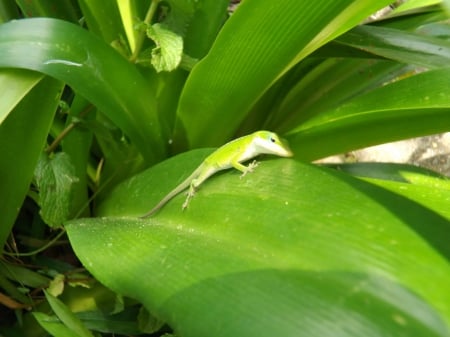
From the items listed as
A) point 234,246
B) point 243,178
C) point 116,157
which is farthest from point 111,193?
point 234,246

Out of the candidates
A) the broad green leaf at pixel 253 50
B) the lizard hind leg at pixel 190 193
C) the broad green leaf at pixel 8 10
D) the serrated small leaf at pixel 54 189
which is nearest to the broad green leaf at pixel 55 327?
the serrated small leaf at pixel 54 189

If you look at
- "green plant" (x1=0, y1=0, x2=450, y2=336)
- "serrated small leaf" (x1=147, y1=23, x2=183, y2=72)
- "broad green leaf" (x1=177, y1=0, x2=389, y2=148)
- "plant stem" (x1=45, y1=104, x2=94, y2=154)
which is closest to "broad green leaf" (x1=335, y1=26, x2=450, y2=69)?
"green plant" (x1=0, y1=0, x2=450, y2=336)

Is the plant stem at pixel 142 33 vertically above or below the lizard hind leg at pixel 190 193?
above

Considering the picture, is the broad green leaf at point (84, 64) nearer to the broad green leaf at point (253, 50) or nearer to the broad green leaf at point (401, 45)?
the broad green leaf at point (253, 50)

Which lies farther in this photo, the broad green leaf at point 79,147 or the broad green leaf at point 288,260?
the broad green leaf at point 79,147

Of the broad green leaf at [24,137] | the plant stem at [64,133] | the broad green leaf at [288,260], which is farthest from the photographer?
the plant stem at [64,133]

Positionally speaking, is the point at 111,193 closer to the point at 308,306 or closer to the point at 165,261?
the point at 165,261
